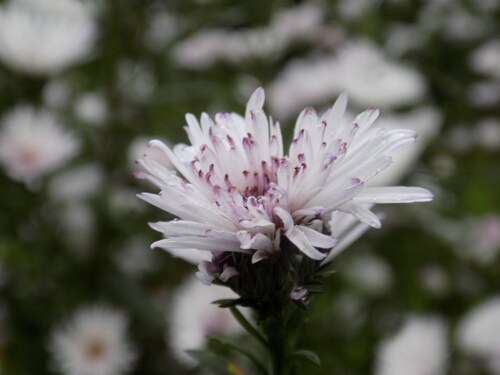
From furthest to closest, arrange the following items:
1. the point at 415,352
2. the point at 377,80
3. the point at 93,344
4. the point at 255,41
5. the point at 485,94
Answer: the point at 485,94
the point at 255,41
the point at 377,80
the point at 93,344
the point at 415,352

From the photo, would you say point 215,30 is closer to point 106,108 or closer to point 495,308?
point 106,108

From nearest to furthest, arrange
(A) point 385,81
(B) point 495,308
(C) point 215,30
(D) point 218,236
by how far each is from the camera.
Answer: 1. (D) point 218,236
2. (B) point 495,308
3. (A) point 385,81
4. (C) point 215,30

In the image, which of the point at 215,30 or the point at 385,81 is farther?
the point at 215,30

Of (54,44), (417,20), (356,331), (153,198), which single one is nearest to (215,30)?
(417,20)

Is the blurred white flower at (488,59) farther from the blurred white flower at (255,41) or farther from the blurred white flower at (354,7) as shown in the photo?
the blurred white flower at (255,41)

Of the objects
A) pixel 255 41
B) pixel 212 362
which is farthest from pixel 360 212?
pixel 255 41

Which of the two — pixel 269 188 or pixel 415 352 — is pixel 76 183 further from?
pixel 269 188
